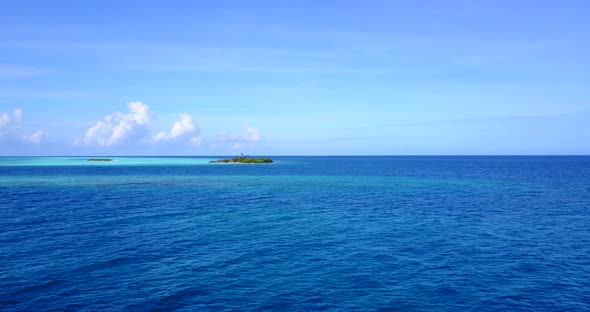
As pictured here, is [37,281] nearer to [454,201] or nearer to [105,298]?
[105,298]

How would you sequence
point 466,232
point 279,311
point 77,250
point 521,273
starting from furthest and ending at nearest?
point 466,232
point 77,250
point 521,273
point 279,311

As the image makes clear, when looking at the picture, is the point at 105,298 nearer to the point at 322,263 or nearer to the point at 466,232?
the point at 322,263

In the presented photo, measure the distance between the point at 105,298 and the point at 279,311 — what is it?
9.50 m

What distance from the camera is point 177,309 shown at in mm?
18734

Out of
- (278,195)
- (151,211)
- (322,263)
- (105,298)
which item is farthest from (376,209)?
(105,298)

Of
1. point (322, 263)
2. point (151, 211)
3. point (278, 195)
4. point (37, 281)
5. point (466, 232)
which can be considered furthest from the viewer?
point (278, 195)

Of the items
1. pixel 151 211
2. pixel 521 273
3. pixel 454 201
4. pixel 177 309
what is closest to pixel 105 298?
pixel 177 309

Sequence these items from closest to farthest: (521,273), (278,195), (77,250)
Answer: (521,273) < (77,250) < (278,195)

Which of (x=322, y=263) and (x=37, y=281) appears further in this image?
(x=322, y=263)

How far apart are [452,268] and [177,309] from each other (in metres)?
18.0

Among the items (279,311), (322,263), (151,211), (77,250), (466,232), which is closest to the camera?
(279,311)

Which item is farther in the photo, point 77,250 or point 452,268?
point 77,250

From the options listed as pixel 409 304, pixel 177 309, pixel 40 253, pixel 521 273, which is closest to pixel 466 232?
pixel 521 273

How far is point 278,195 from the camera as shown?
211 ft
